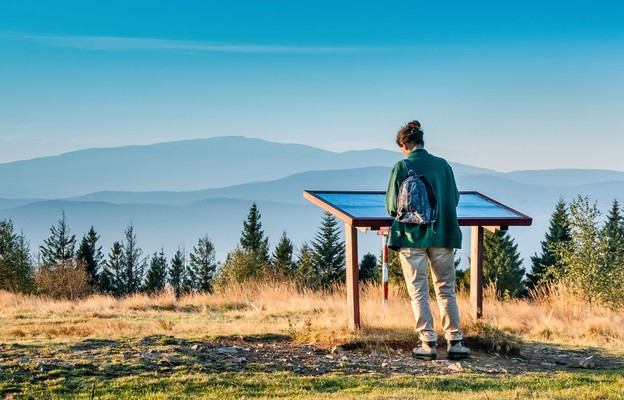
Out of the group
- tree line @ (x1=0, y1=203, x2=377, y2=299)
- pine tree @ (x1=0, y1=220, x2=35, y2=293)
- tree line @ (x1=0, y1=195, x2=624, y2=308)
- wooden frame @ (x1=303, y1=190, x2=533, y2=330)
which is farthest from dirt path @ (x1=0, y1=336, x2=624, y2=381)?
pine tree @ (x1=0, y1=220, x2=35, y2=293)

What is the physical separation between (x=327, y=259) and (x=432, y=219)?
6049 cm

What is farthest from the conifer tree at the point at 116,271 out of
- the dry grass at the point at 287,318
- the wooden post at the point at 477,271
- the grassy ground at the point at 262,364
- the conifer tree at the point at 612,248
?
the wooden post at the point at 477,271

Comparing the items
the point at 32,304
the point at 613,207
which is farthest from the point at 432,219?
the point at 613,207

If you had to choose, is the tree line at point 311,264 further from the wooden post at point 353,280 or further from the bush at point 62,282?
the wooden post at point 353,280

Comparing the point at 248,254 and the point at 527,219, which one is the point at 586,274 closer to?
the point at 527,219

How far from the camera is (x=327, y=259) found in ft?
222

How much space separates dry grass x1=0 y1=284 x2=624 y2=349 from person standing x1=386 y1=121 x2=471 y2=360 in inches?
36.1

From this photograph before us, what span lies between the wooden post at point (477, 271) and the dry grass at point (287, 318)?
0.68ft

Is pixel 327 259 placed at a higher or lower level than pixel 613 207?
lower

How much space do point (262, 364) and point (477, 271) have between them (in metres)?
4.18

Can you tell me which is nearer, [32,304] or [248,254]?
[32,304]

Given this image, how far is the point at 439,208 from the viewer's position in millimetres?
7715

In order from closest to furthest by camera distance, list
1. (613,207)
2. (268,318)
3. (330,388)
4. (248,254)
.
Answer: (330,388)
(268,318)
(248,254)
(613,207)

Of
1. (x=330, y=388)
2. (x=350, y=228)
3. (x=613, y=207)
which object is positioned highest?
(x=613, y=207)
